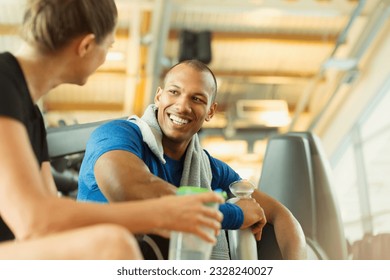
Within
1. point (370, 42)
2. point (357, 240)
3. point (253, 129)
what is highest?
point (370, 42)

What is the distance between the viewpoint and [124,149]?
3.92 ft

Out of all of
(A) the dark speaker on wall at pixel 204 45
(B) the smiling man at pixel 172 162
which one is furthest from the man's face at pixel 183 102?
(A) the dark speaker on wall at pixel 204 45

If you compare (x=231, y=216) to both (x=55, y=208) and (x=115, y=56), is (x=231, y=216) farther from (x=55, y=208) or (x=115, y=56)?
(x=115, y=56)

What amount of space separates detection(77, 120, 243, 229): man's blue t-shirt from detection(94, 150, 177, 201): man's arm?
0.04 m

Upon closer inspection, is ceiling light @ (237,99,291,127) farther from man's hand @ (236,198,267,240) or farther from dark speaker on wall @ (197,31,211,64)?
man's hand @ (236,198,267,240)

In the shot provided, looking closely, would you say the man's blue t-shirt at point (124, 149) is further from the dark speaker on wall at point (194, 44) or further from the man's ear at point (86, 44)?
the dark speaker on wall at point (194, 44)

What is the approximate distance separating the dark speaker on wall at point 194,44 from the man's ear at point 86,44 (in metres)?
3.77

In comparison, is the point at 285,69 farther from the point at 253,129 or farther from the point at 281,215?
the point at 281,215

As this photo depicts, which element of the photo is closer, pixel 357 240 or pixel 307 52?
pixel 357 240

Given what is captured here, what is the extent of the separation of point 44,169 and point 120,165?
138 millimetres

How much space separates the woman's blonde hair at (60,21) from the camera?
0.92 m

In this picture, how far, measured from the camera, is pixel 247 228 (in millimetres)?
1223

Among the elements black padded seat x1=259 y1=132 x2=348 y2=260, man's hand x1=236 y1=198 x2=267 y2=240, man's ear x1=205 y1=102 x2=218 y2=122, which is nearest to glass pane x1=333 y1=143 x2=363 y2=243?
black padded seat x1=259 y1=132 x2=348 y2=260
